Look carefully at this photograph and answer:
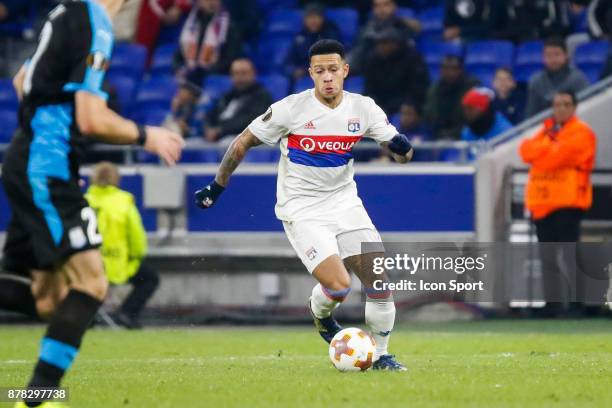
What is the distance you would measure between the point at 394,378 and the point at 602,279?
21.1ft

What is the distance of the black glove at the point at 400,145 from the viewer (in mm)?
9367

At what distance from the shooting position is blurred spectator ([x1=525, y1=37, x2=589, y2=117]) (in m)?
15.4

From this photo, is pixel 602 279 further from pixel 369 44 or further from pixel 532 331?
pixel 369 44

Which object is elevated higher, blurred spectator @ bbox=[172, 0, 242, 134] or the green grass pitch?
blurred spectator @ bbox=[172, 0, 242, 134]

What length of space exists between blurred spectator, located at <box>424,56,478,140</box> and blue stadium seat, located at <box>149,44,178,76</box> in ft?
14.8

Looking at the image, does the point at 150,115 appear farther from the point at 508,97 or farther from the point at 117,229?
the point at 508,97

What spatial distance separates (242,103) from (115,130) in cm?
978

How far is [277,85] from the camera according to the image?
57.6 feet

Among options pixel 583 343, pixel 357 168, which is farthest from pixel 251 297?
pixel 583 343

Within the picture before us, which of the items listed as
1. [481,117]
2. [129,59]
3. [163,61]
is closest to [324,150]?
[481,117]

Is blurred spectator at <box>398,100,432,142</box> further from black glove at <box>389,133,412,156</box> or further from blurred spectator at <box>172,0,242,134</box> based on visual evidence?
black glove at <box>389,133,412,156</box>

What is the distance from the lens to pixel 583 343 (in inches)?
475

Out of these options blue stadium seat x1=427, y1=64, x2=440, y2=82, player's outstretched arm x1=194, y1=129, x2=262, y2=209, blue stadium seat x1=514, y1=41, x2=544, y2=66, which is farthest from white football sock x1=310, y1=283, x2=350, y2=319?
blue stadium seat x1=514, y1=41, x2=544, y2=66

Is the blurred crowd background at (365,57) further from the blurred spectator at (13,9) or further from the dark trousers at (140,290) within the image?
the dark trousers at (140,290)
